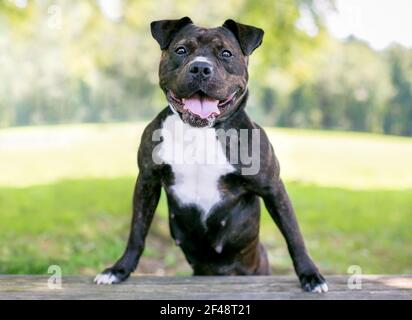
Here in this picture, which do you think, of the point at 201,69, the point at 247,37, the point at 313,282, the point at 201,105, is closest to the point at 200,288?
the point at 313,282

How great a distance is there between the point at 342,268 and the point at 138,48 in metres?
13.2

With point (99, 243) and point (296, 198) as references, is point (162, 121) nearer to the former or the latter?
point (99, 243)

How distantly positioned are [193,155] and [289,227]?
65 centimetres

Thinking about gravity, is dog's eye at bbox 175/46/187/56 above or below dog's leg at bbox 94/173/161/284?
above

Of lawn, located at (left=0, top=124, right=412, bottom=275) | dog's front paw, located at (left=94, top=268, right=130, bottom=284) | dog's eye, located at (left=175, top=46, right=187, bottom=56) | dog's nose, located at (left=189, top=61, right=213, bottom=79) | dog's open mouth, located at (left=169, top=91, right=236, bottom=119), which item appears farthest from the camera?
lawn, located at (left=0, top=124, right=412, bottom=275)

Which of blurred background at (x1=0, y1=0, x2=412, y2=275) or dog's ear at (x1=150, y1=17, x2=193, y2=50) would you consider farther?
blurred background at (x1=0, y1=0, x2=412, y2=275)

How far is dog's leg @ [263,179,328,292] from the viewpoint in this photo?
306 centimetres

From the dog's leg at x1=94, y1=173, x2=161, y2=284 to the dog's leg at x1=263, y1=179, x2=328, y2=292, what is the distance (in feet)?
2.07

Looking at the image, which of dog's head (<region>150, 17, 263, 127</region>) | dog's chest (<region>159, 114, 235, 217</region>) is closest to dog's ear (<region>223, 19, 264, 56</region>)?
dog's head (<region>150, 17, 263, 127</region>)

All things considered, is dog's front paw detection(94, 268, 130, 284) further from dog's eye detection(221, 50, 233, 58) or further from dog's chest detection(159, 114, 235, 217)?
dog's eye detection(221, 50, 233, 58)

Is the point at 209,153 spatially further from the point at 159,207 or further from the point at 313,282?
the point at 159,207

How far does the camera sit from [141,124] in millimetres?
23594

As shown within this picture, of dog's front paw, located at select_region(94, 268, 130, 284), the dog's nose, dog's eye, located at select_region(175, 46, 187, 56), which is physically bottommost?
dog's front paw, located at select_region(94, 268, 130, 284)

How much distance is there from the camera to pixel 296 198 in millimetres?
11992
